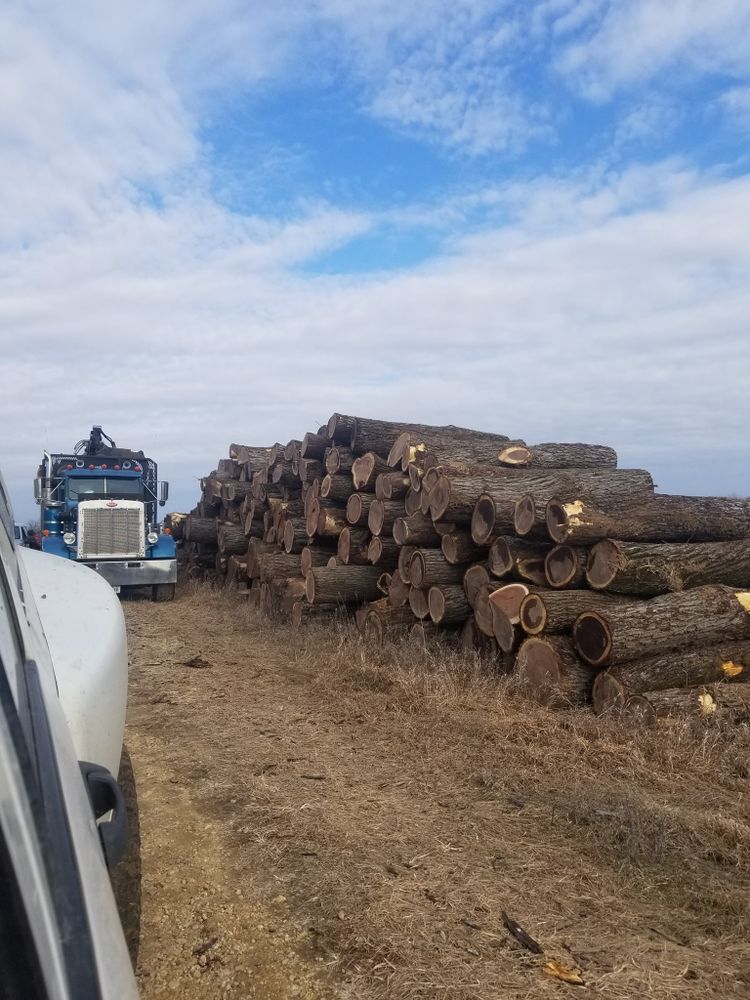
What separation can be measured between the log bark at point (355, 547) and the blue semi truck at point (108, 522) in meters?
5.21

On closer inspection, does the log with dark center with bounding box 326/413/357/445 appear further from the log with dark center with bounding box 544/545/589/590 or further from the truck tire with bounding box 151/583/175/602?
the truck tire with bounding box 151/583/175/602

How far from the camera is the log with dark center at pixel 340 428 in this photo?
1088 centimetres

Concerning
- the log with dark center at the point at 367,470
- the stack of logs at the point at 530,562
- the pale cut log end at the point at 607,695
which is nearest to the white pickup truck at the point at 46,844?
the pale cut log end at the point at 607,695

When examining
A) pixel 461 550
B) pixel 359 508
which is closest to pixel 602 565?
pixel 461 550

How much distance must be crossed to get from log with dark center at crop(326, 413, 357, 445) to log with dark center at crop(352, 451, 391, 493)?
18.9 inches

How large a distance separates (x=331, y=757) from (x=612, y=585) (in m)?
3.12

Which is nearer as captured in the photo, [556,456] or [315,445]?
[556,456]

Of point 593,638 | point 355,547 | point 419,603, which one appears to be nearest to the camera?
point 593,638

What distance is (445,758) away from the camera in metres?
5.32

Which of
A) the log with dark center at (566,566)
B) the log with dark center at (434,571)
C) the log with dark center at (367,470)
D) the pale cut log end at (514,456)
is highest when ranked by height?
the pale cut log end at (514,456)

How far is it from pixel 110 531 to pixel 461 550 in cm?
814

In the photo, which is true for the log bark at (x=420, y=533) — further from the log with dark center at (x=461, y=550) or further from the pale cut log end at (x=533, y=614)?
the pale cut log end at (x=533, y=614)

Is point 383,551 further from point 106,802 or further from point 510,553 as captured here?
point 106,802

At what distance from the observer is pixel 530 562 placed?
7676 mm
